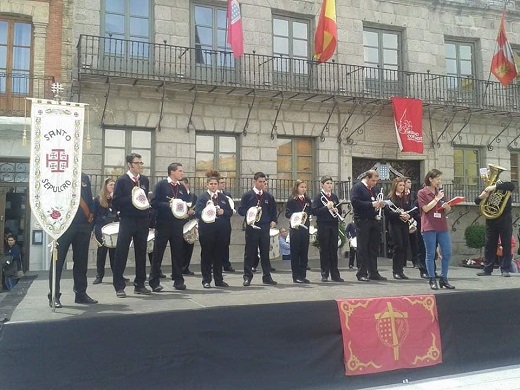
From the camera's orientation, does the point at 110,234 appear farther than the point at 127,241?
Yes

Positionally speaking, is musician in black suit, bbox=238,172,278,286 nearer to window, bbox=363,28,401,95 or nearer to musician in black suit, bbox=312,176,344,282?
musician in black suit, bbox=312,176,344,282

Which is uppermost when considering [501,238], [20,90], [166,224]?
[20,90]

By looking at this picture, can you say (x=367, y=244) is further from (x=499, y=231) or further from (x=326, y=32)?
(x=326, y=32)

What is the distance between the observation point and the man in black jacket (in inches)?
348

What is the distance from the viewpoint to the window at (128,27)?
13.7 meters

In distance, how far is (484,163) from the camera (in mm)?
17703

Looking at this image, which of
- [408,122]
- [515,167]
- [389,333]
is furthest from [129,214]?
[515,167]

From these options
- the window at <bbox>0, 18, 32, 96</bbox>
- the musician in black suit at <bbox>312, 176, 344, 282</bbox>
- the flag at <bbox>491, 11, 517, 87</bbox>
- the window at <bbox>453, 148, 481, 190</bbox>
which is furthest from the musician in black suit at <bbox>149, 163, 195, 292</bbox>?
the flag at <bbox>491, 11, 517, 87</bbox>

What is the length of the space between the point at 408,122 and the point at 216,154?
20.7 ft

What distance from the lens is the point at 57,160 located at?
226 inches

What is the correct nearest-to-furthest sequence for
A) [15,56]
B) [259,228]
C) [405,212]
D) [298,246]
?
[259,228], [298,246], [405,212], [15,56]

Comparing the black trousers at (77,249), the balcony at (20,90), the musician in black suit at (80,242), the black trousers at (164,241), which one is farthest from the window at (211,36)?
the black trousers at (77,249)

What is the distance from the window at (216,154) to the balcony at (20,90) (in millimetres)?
4301

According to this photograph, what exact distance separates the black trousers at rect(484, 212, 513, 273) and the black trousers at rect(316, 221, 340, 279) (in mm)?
3002
